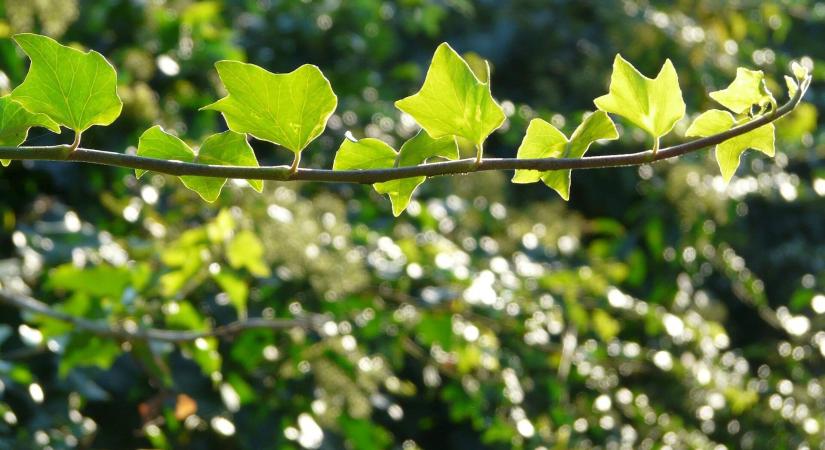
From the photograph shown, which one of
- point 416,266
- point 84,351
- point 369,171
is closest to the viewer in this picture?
point 369,171

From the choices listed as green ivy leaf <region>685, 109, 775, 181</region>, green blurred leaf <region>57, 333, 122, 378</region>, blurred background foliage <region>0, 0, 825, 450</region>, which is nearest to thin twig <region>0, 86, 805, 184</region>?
green ivy leaf <region>685, 109, 775, 181</region>

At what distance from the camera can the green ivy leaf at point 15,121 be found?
1.46 ft

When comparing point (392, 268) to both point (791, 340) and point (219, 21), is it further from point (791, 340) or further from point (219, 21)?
point (791, 340)

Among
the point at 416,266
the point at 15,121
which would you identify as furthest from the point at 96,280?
the point at 15,121

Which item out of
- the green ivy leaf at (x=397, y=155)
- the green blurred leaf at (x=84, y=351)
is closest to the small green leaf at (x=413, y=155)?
the green ivy leaf at (x=397, y=155)

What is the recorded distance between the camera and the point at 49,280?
3.69 feet

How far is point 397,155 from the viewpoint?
0.46 meters

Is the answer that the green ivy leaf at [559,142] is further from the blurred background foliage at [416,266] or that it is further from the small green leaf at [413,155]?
the blurred background foliage at [416,266]

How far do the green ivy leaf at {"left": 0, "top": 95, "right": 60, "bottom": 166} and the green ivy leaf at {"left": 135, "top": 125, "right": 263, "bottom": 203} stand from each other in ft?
0.12

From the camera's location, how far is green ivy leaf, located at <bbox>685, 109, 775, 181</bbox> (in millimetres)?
452

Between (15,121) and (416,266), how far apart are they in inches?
41.3

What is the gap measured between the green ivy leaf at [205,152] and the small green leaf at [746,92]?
0.64 ft

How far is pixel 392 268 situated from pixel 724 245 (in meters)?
0.85

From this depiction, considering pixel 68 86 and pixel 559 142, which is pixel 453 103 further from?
pixel 68 86
